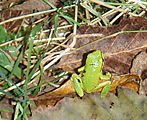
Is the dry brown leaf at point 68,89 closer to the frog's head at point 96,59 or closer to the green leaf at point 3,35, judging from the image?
the frog's head at point 96,59

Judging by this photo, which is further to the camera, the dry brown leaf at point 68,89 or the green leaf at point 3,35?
the green leaf at point 3,35

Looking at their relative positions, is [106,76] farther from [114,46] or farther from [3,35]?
[3,35]

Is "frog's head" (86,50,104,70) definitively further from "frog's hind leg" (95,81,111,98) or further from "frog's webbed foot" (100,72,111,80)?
"frog's hind leg" (95,81,111,98)

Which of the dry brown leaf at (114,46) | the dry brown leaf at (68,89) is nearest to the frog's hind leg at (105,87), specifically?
the dry brown leaf at (68,89)

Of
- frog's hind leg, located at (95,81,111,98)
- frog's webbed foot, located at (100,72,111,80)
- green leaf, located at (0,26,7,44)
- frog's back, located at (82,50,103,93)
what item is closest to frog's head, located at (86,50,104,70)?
frog's back, located at (82,50,103,93)

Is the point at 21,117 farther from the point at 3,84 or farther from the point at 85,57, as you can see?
the point at 85,57

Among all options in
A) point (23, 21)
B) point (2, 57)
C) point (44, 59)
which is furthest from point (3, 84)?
point (23, 21)
